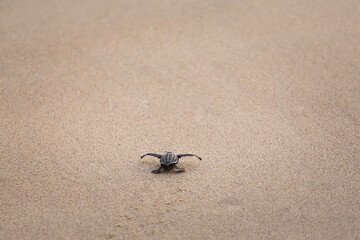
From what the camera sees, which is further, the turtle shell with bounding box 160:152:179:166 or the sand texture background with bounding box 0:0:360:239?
the turtle shell with bounding box 160:152:179:166

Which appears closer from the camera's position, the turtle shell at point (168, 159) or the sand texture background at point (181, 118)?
the sand texture background at point (181, 118)

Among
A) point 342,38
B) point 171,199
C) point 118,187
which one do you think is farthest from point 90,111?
point 342,38

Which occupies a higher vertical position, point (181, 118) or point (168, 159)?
point (181, 118)

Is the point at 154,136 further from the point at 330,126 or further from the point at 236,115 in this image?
the point at 330,126

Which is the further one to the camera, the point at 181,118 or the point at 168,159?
the point at 181,118
